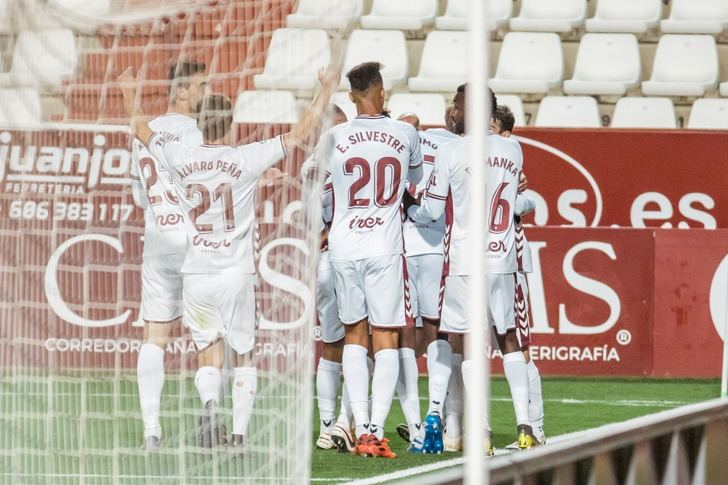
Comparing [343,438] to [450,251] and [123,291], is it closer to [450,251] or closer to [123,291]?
[450,251]

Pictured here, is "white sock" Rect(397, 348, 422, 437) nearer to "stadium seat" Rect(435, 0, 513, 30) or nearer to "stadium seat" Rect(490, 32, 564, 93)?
"stadium seat" Rect(490, 32, 564, 93)

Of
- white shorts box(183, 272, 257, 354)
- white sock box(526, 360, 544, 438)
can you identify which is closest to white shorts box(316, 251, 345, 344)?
white sock box(526, 360, 544, 438)

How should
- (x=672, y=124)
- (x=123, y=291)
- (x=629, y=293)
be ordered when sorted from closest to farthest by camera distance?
(x=123, y=291) → (x=629, y=293) → (x=672, y=124)

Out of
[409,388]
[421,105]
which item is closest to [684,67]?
[421,105]

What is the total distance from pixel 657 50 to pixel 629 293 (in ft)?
13.4

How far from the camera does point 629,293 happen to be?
36.2 feet

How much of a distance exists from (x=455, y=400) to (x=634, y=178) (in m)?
4.32

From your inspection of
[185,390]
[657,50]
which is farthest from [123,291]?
[657,50]

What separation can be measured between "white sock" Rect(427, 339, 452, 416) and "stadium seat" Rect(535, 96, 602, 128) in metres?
5.97

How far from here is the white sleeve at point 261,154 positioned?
4.73 metres

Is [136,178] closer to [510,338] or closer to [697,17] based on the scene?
[510,338]

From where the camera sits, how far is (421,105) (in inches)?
524

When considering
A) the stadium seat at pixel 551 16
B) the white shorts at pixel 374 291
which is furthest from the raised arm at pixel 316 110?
the stadium seat at pixel 551 16

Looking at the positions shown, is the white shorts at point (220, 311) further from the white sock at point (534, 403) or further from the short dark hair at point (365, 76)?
the white sock at point (534, 403)
